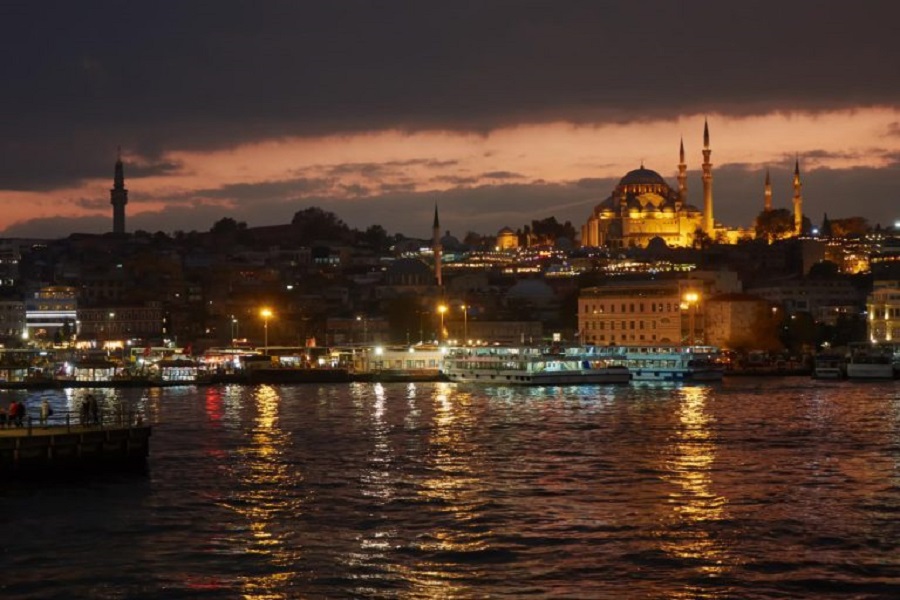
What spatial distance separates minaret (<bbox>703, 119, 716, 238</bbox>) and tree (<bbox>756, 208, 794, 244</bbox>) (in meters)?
4.40

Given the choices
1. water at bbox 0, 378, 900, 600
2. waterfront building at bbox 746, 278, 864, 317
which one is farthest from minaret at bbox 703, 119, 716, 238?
water at bbox 0, 378, 900, 600

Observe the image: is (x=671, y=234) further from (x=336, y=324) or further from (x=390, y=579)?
(x=390, y=579)

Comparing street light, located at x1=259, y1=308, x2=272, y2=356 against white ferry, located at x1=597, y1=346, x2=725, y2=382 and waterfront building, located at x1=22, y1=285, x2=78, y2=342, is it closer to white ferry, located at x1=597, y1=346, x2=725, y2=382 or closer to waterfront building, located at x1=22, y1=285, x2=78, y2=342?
waterfront building, located at x1=22, y1=285, x2=78, y2=342

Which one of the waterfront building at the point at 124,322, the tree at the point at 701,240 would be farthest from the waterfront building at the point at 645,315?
the tree at the point at 701,240

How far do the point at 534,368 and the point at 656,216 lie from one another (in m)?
83.3

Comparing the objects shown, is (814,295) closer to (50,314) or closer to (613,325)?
(613,325)

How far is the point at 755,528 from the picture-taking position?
2075 cm

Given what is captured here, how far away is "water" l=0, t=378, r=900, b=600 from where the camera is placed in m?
17.6

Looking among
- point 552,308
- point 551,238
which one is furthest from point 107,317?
point 551,238

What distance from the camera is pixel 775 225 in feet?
463

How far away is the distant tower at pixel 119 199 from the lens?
170375mm

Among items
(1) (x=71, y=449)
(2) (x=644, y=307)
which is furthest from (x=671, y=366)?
(1) (x=71, y=449)

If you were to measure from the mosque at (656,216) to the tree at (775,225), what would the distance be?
0.90m

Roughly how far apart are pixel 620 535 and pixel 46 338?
277 feet
